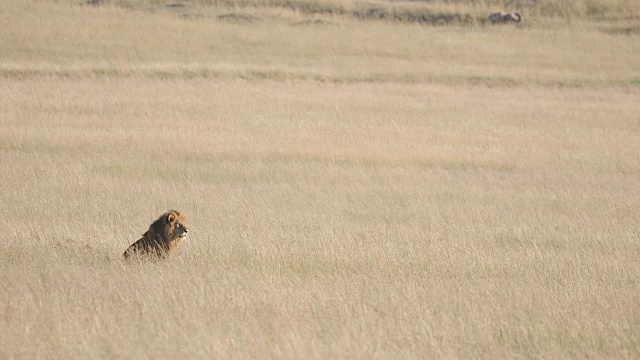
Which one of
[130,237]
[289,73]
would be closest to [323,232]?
[130,237]

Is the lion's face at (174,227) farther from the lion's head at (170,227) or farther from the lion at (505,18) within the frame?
the lion at (505,18)

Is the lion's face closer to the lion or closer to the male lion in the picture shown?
the male lion

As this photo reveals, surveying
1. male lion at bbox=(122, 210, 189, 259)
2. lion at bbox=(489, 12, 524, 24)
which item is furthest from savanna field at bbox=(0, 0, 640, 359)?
lion at bbox=(489, 12, 524, 24)

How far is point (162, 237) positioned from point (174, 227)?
0.65ft

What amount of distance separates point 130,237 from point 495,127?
1348 centimetres

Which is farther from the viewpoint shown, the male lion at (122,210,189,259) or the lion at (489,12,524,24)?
the lion at (489,12,524,24)

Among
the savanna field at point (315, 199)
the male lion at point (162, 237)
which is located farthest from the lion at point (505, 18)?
the male lion at point (162, 237)

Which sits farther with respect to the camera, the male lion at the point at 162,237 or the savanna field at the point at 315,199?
the male lion at the point at 162,237

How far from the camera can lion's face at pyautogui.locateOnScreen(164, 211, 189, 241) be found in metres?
8.02

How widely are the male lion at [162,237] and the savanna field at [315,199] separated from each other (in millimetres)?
214

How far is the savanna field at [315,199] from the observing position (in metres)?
6.34

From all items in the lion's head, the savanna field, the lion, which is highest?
the lion's head

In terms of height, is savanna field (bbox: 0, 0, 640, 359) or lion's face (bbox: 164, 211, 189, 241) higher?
lion's face (bbox: 164, 211, 189, 241)

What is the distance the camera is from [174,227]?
807 cm
